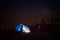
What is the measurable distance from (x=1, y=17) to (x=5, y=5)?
0.58 ft

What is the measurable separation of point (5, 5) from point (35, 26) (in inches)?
20.2

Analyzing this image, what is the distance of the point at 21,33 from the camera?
3305 mm

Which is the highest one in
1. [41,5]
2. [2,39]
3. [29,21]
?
[41,5]

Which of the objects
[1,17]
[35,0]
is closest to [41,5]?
[35,0]

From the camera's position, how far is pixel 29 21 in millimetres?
3357

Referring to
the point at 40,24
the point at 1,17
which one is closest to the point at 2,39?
the point at 1,17

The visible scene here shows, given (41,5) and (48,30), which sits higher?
(41,5)

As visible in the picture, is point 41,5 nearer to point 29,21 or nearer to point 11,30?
point 29,21

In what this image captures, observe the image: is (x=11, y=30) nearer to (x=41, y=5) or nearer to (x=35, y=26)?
(x=35, y=26)

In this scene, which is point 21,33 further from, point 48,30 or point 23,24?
point 48,30

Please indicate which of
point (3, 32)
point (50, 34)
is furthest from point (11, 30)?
point (50, 34)

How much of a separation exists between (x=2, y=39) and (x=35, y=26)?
0.49 meters

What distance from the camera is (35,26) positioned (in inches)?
133

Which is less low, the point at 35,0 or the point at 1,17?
the point at 35,0
